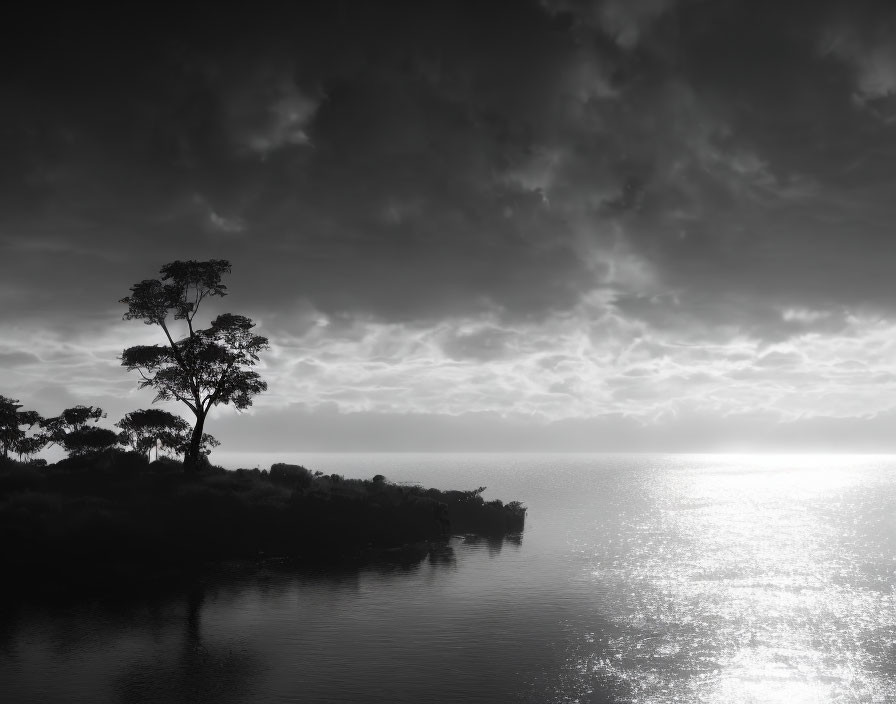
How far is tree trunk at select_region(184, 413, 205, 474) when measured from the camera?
8681 centimetres

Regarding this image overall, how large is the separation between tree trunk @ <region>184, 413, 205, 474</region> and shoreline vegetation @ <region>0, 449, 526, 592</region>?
4.68ft

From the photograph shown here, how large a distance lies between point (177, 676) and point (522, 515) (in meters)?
101

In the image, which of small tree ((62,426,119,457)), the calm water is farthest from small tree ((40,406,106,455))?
the calm water

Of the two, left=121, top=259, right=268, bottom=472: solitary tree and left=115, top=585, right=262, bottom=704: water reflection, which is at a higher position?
left=121, top=259, right=268, bottom=472: solitary tree

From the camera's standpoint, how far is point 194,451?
3474 inches

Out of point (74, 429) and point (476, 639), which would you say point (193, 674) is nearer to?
point (476, 639)

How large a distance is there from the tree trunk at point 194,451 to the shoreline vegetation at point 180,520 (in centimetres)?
143

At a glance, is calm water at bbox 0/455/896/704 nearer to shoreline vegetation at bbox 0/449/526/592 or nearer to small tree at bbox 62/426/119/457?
shoreline vegetation at bbox 0/449/526/592

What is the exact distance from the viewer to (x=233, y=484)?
291ft

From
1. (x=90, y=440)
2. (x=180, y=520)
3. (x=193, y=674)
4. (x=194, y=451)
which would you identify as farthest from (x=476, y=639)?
(x=90, y=440)

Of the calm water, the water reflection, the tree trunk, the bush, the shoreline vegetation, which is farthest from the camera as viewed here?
the bush

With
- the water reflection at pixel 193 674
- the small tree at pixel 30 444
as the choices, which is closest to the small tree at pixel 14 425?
the small tree at pixel 30 444

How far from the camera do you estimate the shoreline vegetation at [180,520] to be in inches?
2694

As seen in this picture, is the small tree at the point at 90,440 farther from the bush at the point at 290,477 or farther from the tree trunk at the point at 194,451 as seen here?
the bush at the point at 290,477
